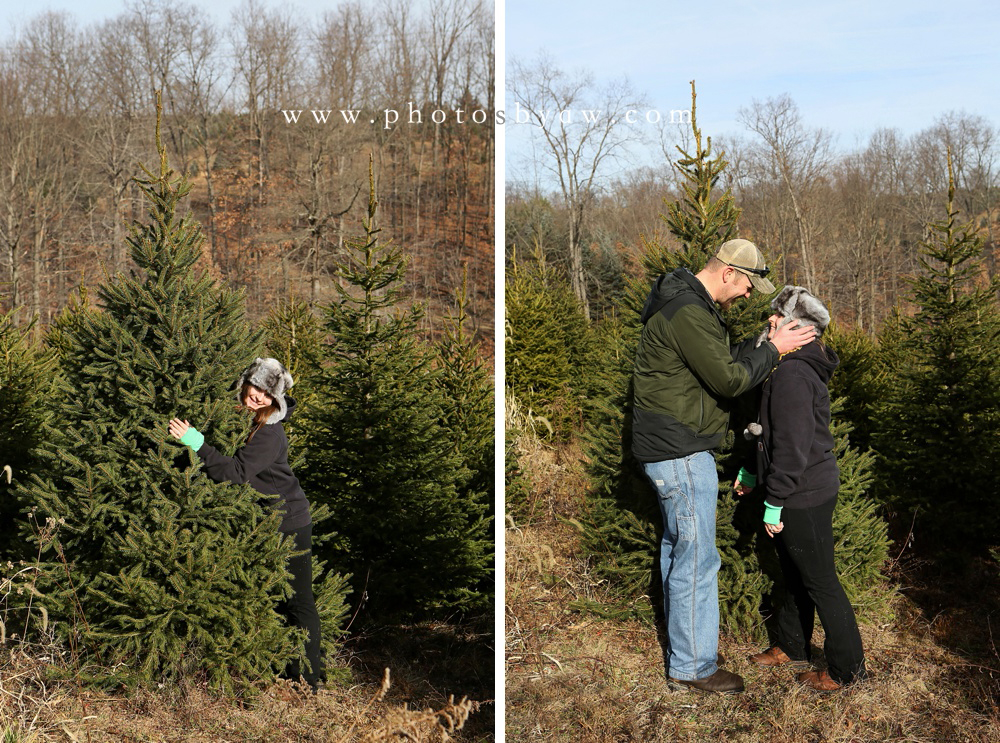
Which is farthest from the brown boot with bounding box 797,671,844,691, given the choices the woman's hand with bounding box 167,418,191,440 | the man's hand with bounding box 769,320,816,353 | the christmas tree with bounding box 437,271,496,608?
the christmas tree with bounding box 437,271,496,608

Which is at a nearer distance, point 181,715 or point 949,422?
point 181,715

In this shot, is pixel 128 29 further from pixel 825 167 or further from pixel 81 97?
pixel 825 167

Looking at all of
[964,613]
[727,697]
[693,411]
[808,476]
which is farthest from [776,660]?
[964,613]

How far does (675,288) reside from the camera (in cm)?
395

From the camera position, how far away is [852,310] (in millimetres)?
30812

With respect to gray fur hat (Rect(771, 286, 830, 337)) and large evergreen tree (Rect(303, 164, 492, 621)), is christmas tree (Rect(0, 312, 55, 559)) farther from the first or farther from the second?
gray fur hat (Rect(771, 286, 830, 337))

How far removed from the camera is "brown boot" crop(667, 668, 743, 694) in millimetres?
4023

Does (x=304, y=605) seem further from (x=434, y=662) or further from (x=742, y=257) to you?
(x=742, y=257)

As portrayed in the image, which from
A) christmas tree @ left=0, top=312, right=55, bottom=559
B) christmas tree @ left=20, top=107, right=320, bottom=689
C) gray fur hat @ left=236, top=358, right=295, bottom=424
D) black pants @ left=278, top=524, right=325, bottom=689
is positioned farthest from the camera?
christmas tree @ left=0, top=312, right=55, bottom=559

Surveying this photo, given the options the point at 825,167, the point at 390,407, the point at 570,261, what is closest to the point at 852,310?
the point at 825,167

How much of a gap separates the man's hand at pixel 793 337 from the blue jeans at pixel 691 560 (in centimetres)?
64

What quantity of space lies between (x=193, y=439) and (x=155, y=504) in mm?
350

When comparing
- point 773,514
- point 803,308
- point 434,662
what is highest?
point 803,308

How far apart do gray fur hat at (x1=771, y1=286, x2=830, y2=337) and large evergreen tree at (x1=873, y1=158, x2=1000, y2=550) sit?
3386mm
